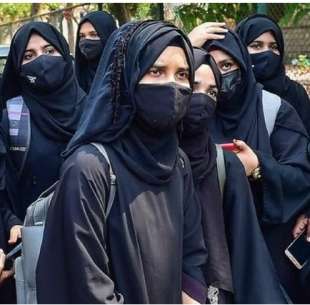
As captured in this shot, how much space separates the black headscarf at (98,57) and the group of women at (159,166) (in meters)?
0.83

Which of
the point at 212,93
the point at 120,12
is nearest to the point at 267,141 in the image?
the point at 212,93

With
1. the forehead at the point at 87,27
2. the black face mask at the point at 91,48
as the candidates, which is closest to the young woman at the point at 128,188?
the black face mask at the point at 91,48

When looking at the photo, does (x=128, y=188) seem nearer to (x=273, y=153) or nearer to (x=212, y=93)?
(x=212, y=93)

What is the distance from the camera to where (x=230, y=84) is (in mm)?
2975

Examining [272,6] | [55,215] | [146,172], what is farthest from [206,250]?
[272,6]

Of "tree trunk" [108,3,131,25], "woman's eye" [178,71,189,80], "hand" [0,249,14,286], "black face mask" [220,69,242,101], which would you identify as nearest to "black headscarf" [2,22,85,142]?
"hand" [0,249,14,286]

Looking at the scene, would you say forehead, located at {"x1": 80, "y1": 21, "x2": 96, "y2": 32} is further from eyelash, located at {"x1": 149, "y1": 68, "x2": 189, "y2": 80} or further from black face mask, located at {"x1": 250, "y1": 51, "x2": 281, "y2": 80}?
eyelash, located at {"x1": 149, "y1": 68, "x2": 189, "y2": 80}

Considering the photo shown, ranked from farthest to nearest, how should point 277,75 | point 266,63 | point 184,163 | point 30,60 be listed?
point 277,75
point 266,63
point 30,60
point 184,163

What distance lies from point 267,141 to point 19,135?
1.15 m


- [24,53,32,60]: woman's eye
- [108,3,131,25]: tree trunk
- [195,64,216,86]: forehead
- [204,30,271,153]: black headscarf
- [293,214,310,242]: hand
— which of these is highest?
[195,64,216,86]: forehead

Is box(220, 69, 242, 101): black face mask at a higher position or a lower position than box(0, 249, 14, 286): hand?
higher

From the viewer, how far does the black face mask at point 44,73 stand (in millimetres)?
3270

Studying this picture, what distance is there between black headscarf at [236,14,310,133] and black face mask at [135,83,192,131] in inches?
66.8

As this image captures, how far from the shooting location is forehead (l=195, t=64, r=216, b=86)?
2613mm
